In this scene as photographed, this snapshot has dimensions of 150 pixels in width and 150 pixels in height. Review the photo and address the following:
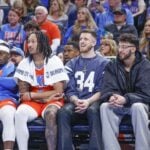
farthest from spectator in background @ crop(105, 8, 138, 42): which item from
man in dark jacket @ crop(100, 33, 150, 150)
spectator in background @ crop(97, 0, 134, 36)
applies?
man in dark jacket @ crop(100, 33, 150, 150)

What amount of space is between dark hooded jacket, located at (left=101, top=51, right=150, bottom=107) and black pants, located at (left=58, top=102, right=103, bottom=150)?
0.31 m

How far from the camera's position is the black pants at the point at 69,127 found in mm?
6734

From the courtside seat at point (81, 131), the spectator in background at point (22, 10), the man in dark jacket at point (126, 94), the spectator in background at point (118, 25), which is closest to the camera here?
the man in dark jacket at point (126, 94)

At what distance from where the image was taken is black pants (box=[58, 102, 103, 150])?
6.73 metres

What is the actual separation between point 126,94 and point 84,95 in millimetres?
616

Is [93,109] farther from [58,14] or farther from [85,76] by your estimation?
[58,14]

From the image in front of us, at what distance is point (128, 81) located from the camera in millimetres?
7090

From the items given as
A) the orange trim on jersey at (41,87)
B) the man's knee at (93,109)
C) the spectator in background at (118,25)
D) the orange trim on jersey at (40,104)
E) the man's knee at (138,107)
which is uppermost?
the spectator in background at (118,25)

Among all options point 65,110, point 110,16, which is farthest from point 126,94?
point 110,16

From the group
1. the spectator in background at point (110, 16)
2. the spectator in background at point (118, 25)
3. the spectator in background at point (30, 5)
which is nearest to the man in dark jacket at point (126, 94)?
the spectator in background at point (118, 25)

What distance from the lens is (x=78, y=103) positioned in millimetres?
7074

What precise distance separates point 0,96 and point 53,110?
829 mm

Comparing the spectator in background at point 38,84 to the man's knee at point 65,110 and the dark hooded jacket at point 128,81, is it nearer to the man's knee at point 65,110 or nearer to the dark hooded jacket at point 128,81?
the man's knee at point 65,110

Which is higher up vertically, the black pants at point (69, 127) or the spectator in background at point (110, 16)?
the spectator in background at point (110, 16)
